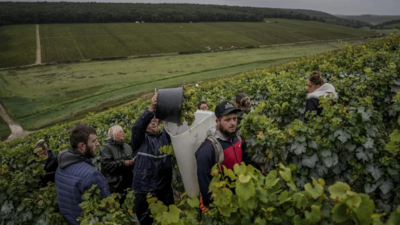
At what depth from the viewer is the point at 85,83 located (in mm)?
36750

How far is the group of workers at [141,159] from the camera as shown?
122 inches

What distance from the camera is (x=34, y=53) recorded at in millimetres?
57812

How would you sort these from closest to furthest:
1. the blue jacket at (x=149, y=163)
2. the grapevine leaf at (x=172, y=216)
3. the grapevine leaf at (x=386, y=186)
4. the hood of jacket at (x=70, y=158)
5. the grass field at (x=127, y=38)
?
the grapevine leaf at (x=172, y=216) < the grapevine leaf at (x=386, y=186) < the hood of jacket at (x=70, y=158) < the blue jacket at (x=149, y=163) < the grass field at (x=127, y=38)

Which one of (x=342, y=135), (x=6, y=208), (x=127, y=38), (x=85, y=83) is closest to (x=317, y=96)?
(x=342, y=135)

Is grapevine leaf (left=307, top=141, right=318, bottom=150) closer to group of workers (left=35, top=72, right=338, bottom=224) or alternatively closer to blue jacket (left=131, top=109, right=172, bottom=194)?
group of workers (left=35, top=72, right=338, bottom=224)

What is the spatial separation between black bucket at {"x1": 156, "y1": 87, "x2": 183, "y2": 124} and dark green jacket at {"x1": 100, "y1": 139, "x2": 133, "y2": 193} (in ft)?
6.97

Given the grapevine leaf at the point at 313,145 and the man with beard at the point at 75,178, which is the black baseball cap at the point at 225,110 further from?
the man with beard at the point at 75,178

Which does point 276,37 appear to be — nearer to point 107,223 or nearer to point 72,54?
point 72,54

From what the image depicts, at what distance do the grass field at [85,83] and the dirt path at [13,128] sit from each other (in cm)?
49

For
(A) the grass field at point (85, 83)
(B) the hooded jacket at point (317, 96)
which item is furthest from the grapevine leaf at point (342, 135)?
(A) the grass field at point (85, 83)

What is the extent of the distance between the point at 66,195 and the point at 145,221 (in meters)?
1.65

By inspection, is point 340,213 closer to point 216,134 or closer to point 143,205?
point 216,134

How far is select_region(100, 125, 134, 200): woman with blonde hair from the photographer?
477cm

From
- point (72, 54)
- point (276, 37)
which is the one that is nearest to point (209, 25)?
point (276, 37)
